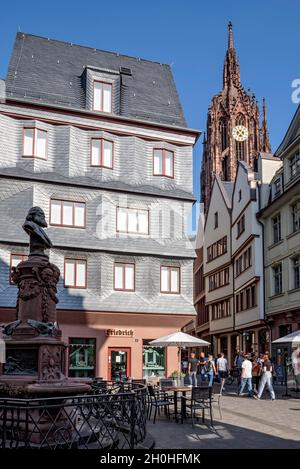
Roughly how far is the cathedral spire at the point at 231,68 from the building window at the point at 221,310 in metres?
59.7

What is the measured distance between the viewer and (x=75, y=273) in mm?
27672

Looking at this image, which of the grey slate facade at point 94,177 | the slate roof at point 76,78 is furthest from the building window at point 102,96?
the slate roof at point 76,78

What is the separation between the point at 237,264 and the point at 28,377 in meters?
32.8

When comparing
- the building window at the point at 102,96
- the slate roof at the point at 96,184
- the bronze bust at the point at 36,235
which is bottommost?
the bronze bust at the point at 36,235

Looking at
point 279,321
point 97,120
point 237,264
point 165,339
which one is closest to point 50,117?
point 97,120

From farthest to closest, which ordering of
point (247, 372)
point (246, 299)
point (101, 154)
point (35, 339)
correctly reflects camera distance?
1. point (246, 299)
2. point (101, 154)
3. point (247, 372)
4. point (35, 339)

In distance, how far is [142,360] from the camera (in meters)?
28.7

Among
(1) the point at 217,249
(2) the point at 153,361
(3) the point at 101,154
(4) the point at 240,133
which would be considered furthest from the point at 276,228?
(4) the point at 240,133

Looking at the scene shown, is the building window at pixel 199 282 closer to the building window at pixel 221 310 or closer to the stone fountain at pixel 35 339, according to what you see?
the building window at pixel 221 310

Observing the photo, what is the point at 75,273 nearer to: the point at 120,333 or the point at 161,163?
the point at 120,333

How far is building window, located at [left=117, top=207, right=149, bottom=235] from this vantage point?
94.5 feet

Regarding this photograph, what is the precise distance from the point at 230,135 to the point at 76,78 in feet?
225

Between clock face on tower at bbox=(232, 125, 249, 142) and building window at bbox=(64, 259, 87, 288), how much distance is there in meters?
73.2

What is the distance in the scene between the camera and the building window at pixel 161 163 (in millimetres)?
30112
